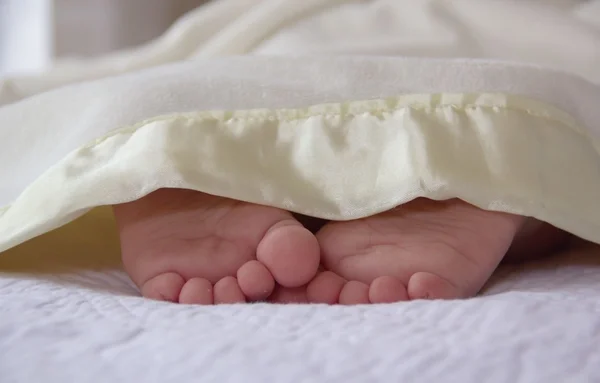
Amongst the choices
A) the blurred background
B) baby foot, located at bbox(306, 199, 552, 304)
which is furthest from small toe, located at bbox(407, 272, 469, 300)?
the blurred background

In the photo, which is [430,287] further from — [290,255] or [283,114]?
[283,114]

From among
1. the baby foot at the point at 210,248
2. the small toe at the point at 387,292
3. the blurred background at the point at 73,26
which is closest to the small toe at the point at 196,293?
the baby foot at the point at 210,248

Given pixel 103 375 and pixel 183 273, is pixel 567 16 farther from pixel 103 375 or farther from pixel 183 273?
pixel 103 375

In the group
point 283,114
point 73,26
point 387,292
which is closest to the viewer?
point 387,292

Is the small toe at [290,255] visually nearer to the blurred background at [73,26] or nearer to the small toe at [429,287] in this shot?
the small toe at [429,287]

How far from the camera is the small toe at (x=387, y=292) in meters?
0.45

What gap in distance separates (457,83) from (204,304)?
28 centimetres

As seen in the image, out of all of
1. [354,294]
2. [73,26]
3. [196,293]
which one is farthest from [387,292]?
[73,26]

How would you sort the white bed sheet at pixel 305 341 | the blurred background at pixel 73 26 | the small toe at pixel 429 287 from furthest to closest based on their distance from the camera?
1. the blurred background at pixel 73 26
2. the small toe at pixel 429 287
3. the white bed sheet at pixel 305 341

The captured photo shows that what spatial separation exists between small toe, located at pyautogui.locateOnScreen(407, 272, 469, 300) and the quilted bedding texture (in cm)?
4

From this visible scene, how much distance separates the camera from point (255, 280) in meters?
0.46

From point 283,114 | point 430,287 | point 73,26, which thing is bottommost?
point 430,287

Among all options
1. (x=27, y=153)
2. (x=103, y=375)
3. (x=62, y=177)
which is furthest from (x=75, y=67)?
(x=103, y=375)

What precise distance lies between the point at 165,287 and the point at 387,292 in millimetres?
157
